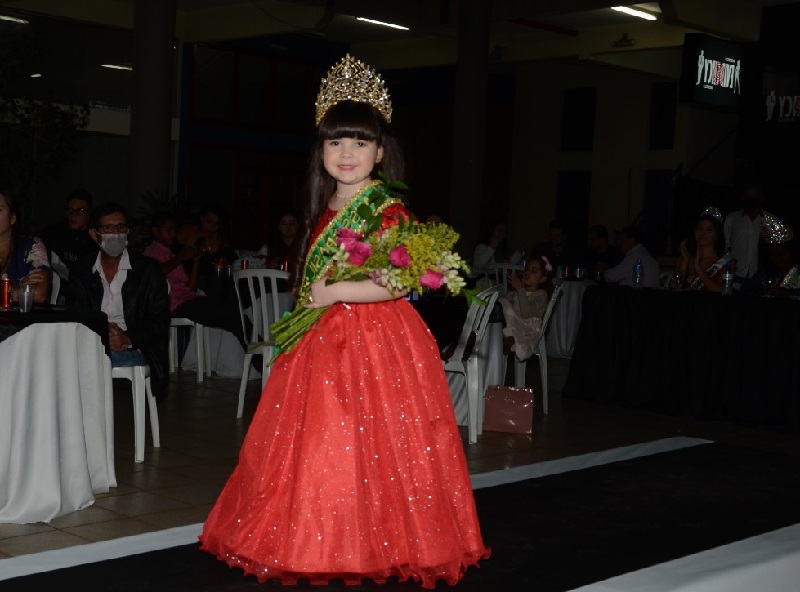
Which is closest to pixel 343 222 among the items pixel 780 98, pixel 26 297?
pixel 26 297

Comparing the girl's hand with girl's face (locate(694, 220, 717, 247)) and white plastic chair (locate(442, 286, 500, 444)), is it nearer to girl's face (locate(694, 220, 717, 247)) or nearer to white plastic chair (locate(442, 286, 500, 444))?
white plastic chair (locate(442, 286, 500, 444))

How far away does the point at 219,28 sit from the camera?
13125mm

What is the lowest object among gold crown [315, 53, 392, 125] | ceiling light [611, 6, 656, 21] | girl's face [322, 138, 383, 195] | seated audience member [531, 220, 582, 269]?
seated audience member [531, 220, 582, 269]

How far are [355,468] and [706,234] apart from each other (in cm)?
464

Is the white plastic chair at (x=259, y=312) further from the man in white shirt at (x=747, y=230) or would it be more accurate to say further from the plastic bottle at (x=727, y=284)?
the man in white shirt at (x=747, y=230)

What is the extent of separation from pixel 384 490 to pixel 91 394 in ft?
5.43

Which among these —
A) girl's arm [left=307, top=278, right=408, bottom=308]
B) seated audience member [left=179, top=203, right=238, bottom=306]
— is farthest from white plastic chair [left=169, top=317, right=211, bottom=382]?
girl's arm [left=307, top=278, right=408, bottom=308]

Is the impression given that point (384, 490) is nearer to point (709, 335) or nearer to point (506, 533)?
point (506, 533)

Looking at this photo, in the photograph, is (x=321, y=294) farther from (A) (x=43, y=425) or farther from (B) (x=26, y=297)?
(B) (x=26, y=297)

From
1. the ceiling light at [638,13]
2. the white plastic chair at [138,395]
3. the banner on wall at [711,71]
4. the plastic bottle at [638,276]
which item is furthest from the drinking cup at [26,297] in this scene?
the ceiling light at [638,13]

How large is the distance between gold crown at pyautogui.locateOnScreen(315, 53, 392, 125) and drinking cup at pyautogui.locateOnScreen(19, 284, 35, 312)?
4.92 feet

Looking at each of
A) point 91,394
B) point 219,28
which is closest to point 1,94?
point 219,28

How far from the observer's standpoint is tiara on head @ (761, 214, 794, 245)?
6641 mm

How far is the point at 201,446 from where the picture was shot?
5.18 meters
